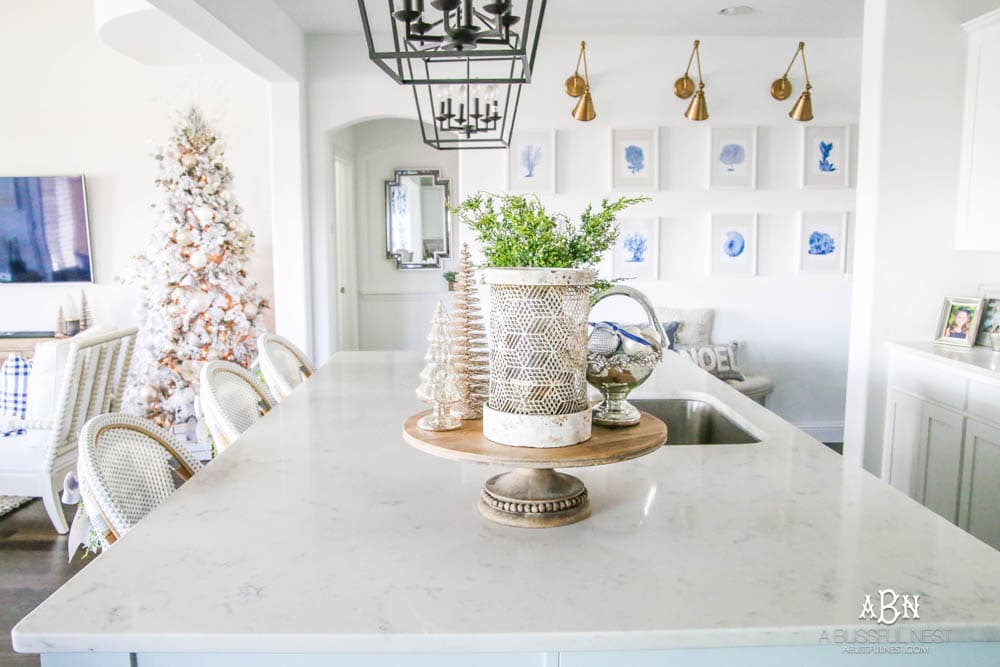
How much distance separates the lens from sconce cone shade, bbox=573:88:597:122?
502 cm

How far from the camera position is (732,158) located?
519cm

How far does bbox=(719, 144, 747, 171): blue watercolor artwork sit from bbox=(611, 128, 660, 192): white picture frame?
45 centimetres

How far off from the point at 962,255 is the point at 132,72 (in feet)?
18.4

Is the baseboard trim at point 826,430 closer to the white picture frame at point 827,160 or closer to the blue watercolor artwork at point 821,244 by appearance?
the blue watercolor artwork at point 821,244

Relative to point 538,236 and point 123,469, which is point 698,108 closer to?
point 538,236

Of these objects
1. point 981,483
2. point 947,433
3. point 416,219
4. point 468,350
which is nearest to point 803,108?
point 947,433

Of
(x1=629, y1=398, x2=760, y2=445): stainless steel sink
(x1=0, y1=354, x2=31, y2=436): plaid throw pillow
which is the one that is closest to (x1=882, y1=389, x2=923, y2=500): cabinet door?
(x1=629, y1=398, x2=760, y2=445): stainless steel sink

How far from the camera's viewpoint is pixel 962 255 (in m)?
3.32

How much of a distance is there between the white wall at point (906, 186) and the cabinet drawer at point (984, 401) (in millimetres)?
567

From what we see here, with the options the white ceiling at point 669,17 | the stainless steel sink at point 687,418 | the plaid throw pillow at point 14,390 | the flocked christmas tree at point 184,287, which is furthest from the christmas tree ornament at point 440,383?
the flocked christmas tree at point 184,287

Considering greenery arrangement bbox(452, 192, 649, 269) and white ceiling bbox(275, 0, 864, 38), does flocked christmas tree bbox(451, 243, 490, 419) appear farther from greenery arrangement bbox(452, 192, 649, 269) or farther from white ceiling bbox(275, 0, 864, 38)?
white ceiling bbox(275, 0, 864, 38)

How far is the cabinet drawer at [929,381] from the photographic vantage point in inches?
114

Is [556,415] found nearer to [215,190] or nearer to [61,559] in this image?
[61,559]

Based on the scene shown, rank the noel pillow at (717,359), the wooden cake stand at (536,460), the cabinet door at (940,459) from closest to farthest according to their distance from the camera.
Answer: the wooden cake stand at (536,460), the cabinet door at (940,459), the noel pillow at (717,359)
